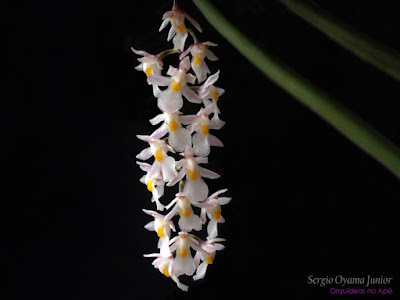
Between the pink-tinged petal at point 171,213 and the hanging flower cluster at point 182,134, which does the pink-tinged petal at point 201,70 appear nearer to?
the hanging flower cluster at point 182,134

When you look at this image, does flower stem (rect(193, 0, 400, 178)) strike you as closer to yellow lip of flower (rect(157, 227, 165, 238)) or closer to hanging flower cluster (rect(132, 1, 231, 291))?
hanging flower cluster (rect(132, 1, 231, 291))

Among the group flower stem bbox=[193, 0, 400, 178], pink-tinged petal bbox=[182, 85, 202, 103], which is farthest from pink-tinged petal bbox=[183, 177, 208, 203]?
flower stem bbox=[193, 0, 400, 178]

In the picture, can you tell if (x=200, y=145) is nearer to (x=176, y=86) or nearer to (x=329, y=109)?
(x=176, y=86)

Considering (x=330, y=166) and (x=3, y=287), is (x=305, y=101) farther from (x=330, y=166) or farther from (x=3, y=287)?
(x=3, y=287)

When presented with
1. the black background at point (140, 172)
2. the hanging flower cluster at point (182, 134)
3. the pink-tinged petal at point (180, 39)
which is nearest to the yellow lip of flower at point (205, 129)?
the hanging flower cluster at point (182, 134)

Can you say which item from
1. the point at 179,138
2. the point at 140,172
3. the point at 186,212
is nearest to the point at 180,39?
the point at 179,138
